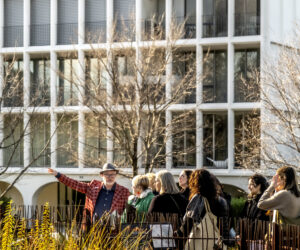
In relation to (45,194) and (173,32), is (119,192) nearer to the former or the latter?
(173,32)

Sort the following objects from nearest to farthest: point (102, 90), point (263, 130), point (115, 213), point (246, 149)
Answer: point (115, 213) → point (263, 130) → point (102, 90) → point (246, 149)

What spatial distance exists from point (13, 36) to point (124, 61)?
815cm

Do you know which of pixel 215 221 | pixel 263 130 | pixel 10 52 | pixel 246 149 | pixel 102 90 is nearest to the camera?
pixel 215 221

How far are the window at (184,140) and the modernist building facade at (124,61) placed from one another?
4.6 inches

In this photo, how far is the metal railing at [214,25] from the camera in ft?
116

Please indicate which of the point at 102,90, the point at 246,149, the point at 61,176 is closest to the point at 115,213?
the point at 61,176

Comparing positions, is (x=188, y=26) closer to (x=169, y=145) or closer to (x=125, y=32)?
(x=125, y=32)

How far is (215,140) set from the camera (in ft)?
116

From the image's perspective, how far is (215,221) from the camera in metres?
10.0

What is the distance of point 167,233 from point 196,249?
24.7 inches

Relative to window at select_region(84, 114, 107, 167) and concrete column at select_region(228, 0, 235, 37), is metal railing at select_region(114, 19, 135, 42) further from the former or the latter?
concrete column at select_region(228, 0, 235, 37)

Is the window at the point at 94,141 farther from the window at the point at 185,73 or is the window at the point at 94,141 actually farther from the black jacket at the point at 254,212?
the black jacket at the point at 254,212

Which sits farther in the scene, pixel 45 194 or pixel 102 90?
pixel 45 194

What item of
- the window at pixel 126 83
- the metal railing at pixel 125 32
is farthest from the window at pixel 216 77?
the window at pixel 126 83
